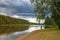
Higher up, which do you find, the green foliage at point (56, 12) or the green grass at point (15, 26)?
the green foliage at point (56, 12)

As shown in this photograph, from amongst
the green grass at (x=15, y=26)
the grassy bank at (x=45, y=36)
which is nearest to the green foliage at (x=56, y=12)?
the grassy bank at (x=45, y=36)

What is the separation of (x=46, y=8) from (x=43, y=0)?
1523 millimetres

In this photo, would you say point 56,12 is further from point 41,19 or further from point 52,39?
point 52,39

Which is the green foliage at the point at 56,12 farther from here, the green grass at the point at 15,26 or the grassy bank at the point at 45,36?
the green grass at the point at 15,26

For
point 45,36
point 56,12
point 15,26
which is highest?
point 56,12

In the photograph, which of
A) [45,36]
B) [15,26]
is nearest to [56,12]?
[45,36]

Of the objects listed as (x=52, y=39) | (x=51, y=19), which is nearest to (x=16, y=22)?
(x=51, y=19)

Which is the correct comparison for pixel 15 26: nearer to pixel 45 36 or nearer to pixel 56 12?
pixel 56 12

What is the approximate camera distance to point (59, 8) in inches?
1403

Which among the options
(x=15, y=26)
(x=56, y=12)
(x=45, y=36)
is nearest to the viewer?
(x=45, y=36)

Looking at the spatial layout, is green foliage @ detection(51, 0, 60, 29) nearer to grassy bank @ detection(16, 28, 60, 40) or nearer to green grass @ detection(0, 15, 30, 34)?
grassy bank @ detection(16, 28, 60, 40)

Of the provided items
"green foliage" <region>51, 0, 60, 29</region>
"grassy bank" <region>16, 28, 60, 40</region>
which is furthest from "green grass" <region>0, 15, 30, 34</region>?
"grassy bank" <region>16, 28, 60, 40</region>

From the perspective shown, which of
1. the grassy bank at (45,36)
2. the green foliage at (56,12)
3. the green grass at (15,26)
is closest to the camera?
the grassy bank at (45,36)

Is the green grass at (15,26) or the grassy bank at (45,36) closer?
the grassy bank at (45,36)
